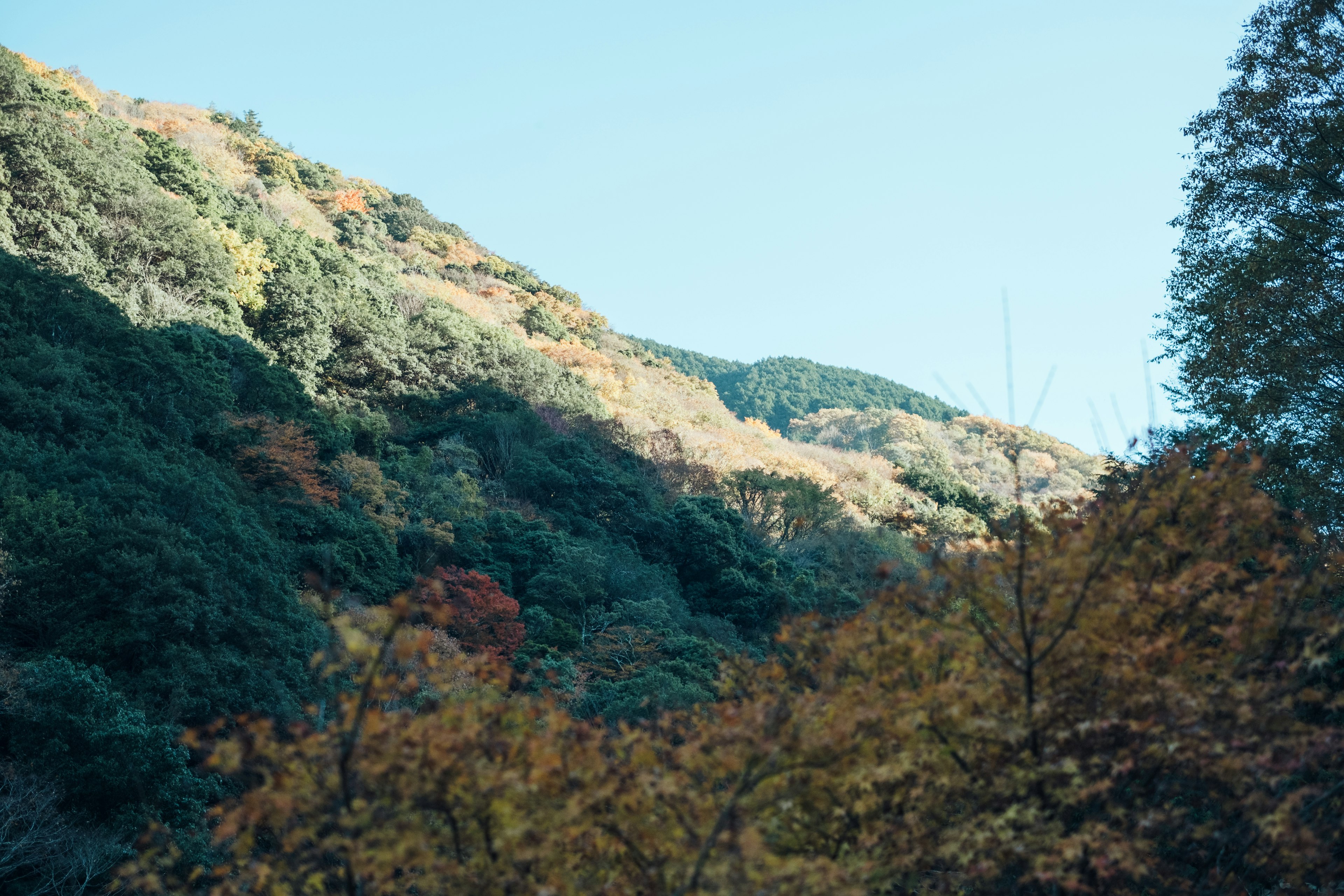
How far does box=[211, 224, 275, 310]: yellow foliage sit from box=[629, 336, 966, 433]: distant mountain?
1878 inches

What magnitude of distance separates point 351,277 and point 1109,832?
1205 inches

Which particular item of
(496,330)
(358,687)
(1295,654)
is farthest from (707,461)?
(1295,654)

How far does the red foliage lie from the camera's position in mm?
16641

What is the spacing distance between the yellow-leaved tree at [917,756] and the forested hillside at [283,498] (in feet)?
1.66

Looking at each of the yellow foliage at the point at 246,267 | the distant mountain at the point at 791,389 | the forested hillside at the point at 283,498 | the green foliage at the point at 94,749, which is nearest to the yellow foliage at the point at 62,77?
the forested hillside at the point at 283,498

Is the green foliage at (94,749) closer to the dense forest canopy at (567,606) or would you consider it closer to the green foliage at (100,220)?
the dense forest canopy at (567,606)

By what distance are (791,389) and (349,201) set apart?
41.1m

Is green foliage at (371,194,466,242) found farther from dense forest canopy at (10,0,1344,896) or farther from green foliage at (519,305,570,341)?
dense forest canopy at (10,0,1344,896)

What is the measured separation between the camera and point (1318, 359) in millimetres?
10000

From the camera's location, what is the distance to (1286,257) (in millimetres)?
10539

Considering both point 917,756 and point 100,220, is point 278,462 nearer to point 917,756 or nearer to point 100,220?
point 100,220

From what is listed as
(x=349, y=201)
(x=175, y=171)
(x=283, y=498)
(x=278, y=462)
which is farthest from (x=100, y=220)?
(x=349, y=201)

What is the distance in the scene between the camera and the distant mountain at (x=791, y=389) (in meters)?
74.1

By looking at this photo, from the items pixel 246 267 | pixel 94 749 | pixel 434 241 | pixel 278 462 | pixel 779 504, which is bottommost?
pixel 94 749
